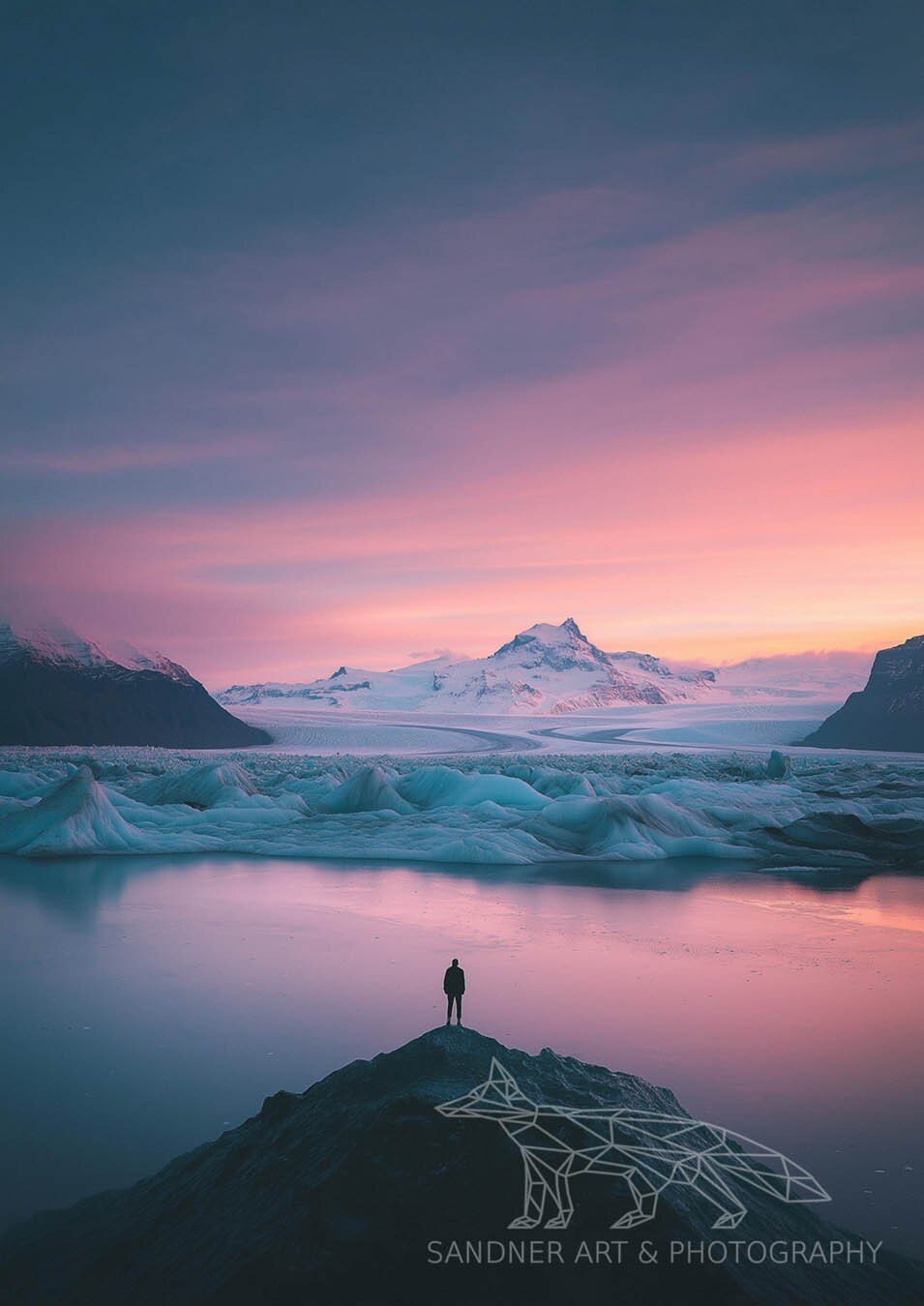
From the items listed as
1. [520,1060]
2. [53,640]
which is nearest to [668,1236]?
[520,1060]

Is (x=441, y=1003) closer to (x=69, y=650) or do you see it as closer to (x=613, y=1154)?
(x=613, y=1154)

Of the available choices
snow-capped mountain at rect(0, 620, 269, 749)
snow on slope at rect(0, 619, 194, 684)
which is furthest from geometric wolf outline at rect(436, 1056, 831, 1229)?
snow on slope at rect(0, 619, 194, 684)

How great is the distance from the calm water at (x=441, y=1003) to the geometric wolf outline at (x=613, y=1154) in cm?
105

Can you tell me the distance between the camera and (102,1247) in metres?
4.81

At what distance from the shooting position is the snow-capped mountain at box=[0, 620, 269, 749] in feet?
269

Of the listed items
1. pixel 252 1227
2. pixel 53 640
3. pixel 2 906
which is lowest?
pixel 2 906

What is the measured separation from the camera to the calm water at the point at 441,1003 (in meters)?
6.62

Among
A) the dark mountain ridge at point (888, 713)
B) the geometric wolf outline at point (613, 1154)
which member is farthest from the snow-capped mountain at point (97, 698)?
the geometric wolf outline at point (613, 1154)

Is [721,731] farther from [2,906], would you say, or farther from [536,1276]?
[536,1276]

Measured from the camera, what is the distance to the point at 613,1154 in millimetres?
4391

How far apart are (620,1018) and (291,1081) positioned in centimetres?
372

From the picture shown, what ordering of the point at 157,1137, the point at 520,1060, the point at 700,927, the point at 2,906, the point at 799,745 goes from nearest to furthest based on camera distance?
the point at 520,1060, the point at 157,1137, the point at 700,927, the point at 2,906, the point at 799,745

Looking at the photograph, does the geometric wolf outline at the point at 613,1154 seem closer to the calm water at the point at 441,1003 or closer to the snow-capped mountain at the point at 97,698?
the calm water at the point at 441,1003

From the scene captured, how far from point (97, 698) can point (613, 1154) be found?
299 ft
